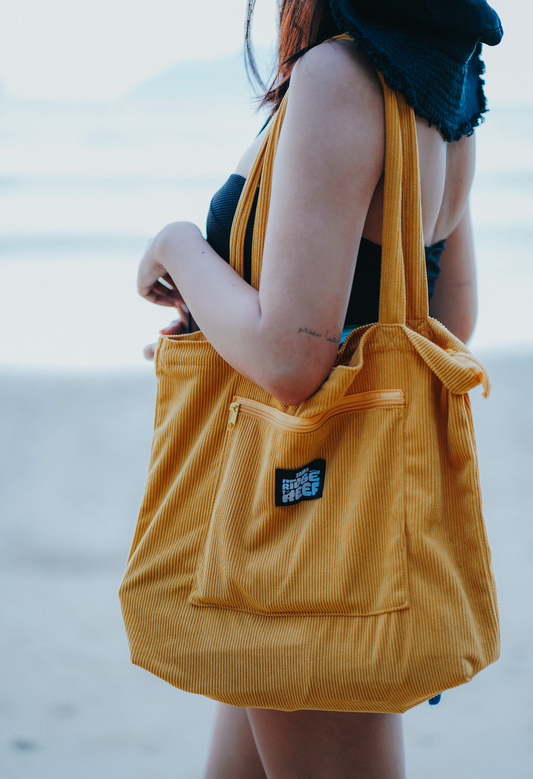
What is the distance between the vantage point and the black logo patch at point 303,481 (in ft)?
2.39

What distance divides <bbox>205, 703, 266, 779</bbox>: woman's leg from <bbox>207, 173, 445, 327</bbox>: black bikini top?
2.35 feet

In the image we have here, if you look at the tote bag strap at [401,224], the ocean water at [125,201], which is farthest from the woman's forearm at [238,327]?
the ocean water at [125,201]

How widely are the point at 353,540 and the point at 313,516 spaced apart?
0.05 m

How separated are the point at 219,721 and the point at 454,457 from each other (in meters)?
0.69

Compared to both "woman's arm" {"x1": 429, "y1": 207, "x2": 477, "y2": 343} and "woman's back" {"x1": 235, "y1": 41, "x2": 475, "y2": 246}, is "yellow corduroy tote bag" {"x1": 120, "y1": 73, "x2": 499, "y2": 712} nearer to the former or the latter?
"woman's back" {"x1": 235, "y1": 41, "x2": 475, "y2": 246}

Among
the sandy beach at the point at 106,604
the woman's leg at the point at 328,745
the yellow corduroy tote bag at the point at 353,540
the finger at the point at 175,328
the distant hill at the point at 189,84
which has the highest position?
the distant hill at the point at 189,84

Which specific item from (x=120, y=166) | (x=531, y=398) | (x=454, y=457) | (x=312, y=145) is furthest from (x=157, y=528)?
(x=120, y=166)

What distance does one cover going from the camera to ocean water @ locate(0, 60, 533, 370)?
3613 mm

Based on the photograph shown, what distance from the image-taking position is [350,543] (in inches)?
27.5

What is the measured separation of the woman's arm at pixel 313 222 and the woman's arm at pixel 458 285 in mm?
377

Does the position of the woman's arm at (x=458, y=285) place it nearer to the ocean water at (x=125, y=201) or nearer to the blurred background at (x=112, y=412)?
the blurred background at (x=112, y=412)

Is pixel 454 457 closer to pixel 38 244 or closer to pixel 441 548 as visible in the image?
pixel 441 548

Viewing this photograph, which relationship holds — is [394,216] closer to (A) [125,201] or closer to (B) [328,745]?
(B) [328,745]

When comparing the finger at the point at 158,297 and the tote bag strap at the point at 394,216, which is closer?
the tote bag strap at the point at 394,216
